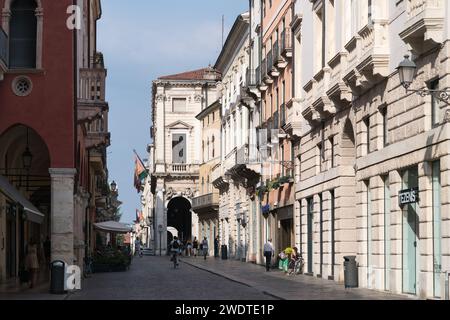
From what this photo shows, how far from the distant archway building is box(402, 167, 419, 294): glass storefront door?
2935 inches

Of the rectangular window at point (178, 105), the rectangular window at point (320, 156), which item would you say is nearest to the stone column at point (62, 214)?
the rectangular window at point (320, 156)

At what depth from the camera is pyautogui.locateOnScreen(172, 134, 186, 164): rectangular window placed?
10319cm

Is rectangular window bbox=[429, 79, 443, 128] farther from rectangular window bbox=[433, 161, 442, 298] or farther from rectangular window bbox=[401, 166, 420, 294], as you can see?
rectangular window bbox=[401, 166, 420, 294]

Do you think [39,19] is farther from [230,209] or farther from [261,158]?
[230,209]

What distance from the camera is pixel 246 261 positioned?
2415 inches

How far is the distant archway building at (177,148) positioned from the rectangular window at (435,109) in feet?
253

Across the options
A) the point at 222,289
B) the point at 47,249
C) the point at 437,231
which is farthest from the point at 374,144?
the point at 47,249

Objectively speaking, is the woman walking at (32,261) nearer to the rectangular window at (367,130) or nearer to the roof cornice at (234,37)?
the rectangular window at (367,130)

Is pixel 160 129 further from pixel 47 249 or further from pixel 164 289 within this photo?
pixel 164 289

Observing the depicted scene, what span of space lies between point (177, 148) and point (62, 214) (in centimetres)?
7288

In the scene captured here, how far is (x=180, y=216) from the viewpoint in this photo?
344 feet

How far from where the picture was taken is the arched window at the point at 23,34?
3142cm
